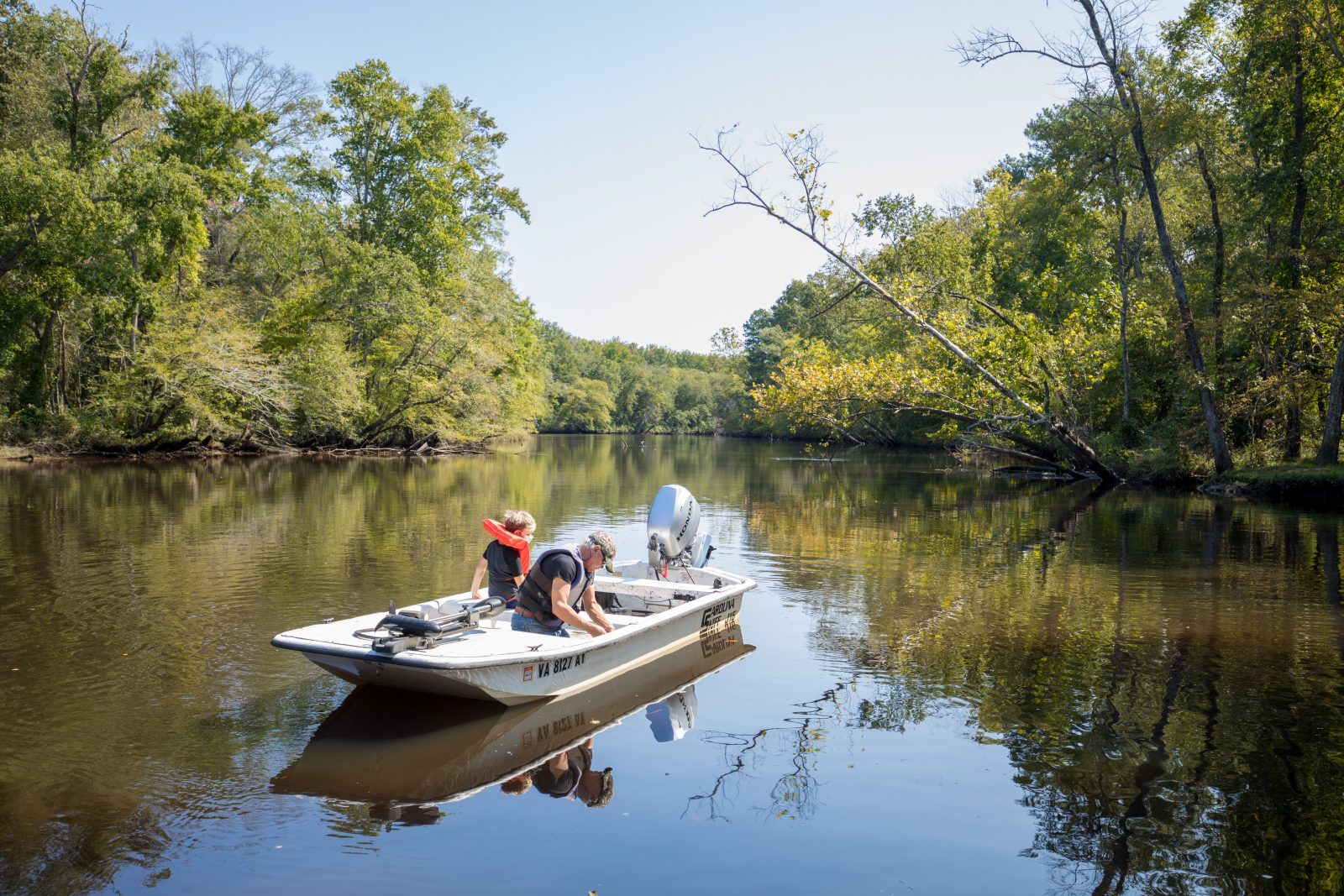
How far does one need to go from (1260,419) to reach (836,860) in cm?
2775

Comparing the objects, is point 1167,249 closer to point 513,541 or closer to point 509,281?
point 513,541

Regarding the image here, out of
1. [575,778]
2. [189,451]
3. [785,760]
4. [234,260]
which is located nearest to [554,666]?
[575,778]

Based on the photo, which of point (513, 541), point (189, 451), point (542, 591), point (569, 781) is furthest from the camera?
point (189, 451)

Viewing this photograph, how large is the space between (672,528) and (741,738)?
401 centimetres

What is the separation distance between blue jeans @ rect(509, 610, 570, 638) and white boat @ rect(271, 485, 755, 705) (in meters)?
0.10

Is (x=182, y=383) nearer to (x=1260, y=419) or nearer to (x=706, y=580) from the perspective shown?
(x=706, y=580)

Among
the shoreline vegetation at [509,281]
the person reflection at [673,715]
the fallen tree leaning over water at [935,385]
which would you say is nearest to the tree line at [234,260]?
the shoreline vegetation at [509,281]

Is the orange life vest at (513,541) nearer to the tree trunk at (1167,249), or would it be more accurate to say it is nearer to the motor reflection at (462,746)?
the motor reflection at (462,746)

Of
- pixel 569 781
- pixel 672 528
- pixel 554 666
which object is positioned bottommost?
pixel 569 781

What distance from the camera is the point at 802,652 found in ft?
32.4

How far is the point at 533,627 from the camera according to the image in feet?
27.0

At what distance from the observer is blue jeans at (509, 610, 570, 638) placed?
324 inches

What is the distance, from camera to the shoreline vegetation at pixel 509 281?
81.5ft

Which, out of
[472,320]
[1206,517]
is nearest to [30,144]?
[472,320]
